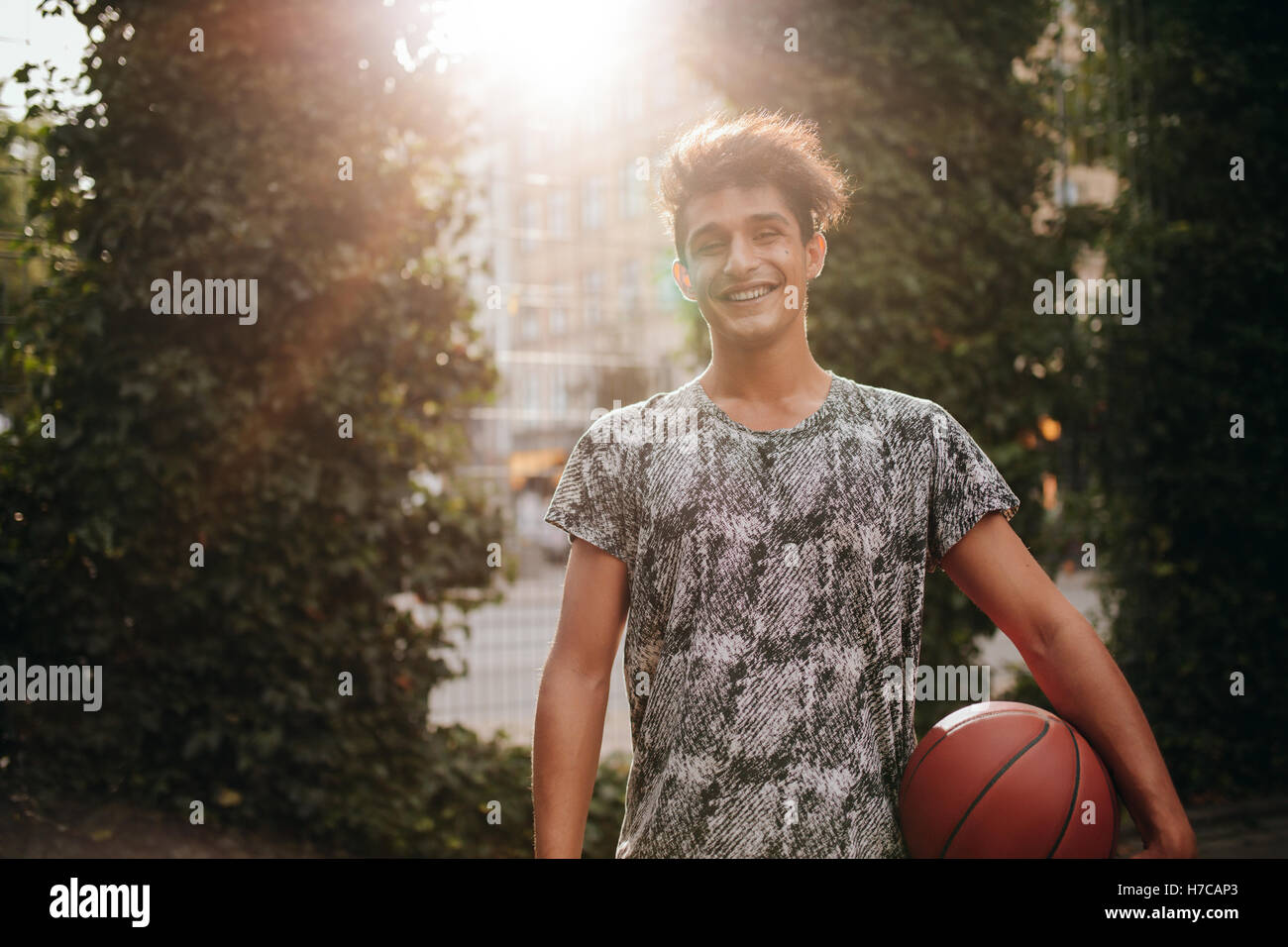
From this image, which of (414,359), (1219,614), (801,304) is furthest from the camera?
(1219,614)

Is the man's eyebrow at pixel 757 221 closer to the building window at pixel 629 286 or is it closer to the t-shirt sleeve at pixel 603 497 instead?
the t-shirt sleeve at pixel 603 497

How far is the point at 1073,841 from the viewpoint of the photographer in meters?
2.08

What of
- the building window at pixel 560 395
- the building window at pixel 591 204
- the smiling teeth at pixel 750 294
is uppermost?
the building window at pixel 591 204

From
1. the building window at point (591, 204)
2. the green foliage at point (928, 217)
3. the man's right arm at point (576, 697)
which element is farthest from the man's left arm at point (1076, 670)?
the building window at point (591, 204)

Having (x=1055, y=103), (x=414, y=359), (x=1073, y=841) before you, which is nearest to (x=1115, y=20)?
(x=1055, y=103)

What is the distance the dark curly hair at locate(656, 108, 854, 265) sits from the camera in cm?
227

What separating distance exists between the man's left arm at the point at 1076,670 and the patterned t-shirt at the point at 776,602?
0.08 metres

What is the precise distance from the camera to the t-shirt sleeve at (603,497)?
2.19 m

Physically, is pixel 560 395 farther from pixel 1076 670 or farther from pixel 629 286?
pixel 1076 670

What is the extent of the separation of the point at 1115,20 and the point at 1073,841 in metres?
6.73

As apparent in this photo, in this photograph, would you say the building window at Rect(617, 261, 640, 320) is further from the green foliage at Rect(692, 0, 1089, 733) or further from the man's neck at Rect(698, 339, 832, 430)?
the man's neck at Rect(698, 339, 832, 430)

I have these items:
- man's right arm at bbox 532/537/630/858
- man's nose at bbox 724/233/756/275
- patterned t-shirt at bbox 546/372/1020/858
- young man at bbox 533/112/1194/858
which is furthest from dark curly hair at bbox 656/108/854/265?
man's right arm at bbox 532/537/630/858

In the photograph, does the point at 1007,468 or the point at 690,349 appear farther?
the point at 690,349
